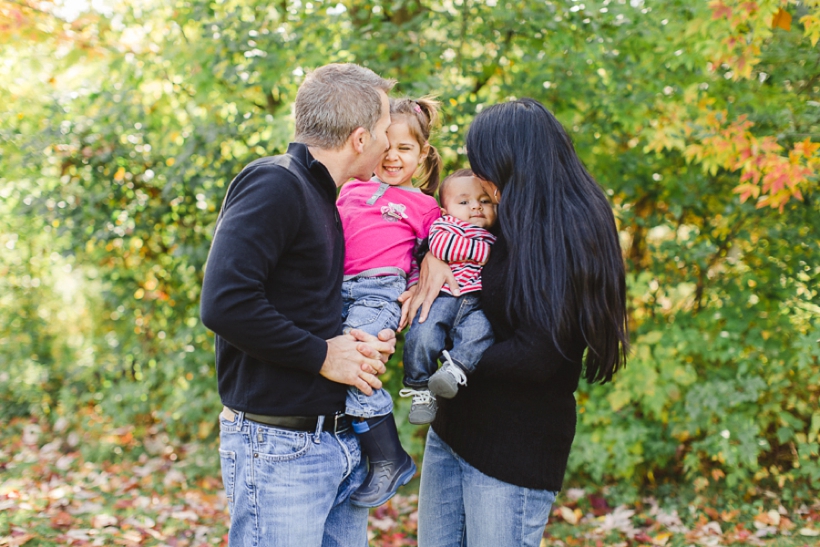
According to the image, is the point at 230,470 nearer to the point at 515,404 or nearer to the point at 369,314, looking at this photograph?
the point at 369,314

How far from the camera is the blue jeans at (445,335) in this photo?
6.83 feet

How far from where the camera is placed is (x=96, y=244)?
16.6 feet

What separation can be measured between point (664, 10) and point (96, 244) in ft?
14.2

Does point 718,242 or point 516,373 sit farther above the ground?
point 718,242

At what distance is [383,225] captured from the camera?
7.41ft

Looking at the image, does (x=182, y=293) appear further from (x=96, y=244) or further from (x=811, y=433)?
(x=811, y=433)

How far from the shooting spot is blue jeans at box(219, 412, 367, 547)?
1.85m

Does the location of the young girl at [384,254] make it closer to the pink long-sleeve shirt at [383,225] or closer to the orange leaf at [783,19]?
the pink long-sleeve shirt at [383,225]

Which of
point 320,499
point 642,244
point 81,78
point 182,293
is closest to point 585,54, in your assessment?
point 642,244

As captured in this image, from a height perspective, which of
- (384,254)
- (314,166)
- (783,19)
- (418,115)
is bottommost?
(384,254)

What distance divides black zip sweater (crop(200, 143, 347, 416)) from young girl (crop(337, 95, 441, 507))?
14cm

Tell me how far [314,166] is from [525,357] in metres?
0.85

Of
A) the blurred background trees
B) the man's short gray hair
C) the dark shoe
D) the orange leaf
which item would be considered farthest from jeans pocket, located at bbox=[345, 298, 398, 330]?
the orange leaf

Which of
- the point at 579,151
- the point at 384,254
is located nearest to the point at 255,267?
the point at 384,254
